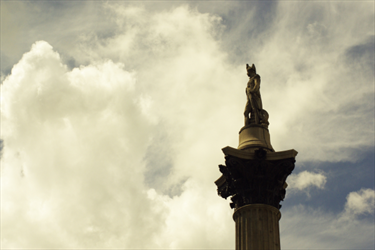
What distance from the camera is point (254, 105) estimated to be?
86.4 ft

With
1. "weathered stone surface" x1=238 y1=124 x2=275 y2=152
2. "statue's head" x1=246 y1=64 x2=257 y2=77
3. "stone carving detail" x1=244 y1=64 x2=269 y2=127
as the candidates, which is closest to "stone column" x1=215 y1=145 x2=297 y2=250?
"weathered stone surface" x1=238 y1=124 x2=275 y2=152

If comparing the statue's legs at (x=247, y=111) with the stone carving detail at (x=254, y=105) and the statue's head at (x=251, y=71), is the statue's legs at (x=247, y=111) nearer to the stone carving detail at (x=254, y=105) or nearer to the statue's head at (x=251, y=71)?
the stone carving detail at (x=254, y=105)

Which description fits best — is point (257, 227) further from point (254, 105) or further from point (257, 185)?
point (254, 105)

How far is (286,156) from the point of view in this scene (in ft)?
75.4

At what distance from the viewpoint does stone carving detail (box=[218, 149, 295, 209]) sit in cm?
2284

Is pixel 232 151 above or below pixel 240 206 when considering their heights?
above

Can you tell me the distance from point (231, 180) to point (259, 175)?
1.68 metres

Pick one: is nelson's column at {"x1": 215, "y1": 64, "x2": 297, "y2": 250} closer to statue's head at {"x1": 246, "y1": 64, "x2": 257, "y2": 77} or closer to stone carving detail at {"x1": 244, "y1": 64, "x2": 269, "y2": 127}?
stone carving detail at {"x1": 244, "y1": 64, "x2": 269, "y2": 127}

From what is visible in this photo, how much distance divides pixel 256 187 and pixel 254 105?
546 centimetres

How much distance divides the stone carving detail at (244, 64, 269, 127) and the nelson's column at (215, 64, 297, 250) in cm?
148

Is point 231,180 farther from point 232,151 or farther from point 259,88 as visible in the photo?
point 259,88

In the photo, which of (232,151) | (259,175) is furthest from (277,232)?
(232,151)

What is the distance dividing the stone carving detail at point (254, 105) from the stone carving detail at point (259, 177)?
3124 millimetres

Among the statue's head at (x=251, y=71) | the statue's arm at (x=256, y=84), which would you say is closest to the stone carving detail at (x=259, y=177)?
Result: the statue's arm at (x=256, y=84)
